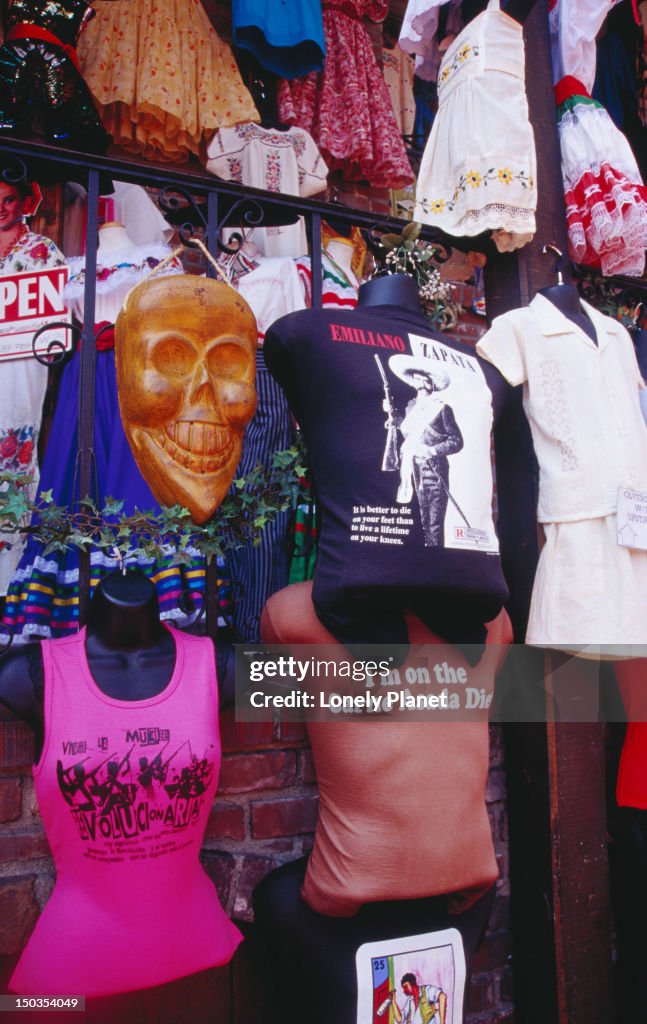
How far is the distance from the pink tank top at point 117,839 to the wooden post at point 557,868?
2.66 ft

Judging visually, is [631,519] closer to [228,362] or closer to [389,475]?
[389,475]

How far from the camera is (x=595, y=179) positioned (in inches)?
87.8

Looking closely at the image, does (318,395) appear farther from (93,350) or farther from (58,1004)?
(58,1004)

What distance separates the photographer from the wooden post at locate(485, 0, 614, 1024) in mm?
1715

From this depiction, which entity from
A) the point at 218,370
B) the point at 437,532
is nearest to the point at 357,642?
the point at 437,532

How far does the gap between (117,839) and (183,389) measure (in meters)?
0.78

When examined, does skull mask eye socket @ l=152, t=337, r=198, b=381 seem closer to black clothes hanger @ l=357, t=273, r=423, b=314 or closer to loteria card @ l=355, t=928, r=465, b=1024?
black clothes hanger @ l=357, t=273, r=423, b=314

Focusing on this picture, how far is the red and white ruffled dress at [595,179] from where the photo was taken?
7.23 feet

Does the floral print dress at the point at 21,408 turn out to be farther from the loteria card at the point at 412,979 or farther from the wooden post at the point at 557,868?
the loteria card at the point at 412,979

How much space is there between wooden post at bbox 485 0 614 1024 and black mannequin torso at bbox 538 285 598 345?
13 cm

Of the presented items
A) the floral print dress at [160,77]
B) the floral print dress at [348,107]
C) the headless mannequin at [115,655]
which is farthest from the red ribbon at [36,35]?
the headless mannequin at [115,655]

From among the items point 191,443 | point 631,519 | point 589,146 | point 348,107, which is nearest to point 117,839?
point 191,443

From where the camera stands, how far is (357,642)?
A: 1329 millimetres

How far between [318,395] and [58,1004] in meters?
1.09
